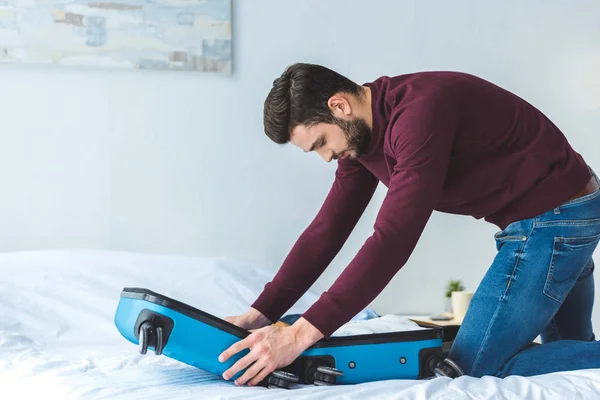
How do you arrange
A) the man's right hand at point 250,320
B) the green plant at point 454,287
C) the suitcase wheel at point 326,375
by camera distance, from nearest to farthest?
the suitcase wheel at point 326,375
the man's right hand at point 250,320
the green plant at point 454,287

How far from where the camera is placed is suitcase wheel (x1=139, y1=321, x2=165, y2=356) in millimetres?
1226

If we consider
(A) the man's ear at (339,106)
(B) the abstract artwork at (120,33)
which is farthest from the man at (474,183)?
(B) the abstract artwork at (120,33)

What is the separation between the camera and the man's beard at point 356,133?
1508 millimetres

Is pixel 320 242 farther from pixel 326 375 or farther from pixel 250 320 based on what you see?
pixel 326 375

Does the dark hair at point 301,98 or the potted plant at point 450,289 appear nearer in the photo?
the dark hair at point 301,98

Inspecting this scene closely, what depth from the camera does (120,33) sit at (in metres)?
2.76

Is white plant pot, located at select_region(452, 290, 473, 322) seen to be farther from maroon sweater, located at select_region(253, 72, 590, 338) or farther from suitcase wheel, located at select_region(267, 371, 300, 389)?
suitcase wheel, located at select_region(267, 371, 300, 389)

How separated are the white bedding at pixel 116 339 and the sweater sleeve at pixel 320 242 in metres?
0.15

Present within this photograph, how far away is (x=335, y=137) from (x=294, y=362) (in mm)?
451

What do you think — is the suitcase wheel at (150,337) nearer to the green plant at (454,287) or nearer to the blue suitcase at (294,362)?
the blue suitcase at (294,362)

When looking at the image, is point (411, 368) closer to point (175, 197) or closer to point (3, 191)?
point (175, 197)

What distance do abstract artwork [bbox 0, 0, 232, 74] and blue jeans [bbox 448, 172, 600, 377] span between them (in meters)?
1.67

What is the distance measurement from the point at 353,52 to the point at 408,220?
1.83 metres

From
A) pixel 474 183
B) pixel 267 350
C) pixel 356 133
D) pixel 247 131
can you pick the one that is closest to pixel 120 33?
pixel 247 131
